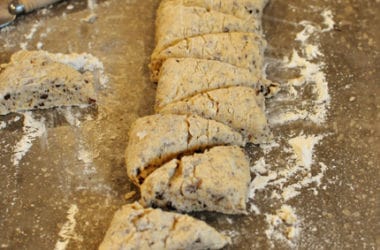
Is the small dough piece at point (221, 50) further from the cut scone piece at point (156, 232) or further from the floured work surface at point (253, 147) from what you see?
the cut scone piece at point (156, 232)

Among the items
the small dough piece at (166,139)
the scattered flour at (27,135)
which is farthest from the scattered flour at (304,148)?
the scattered flour at (27,135)

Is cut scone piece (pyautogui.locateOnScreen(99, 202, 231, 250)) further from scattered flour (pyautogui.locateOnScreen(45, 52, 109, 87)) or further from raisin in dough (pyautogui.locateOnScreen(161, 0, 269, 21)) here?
raisin in dough (pyautogui.locateOnScreen(161, 0, 269, 21))

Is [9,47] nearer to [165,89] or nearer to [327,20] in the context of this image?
[165,89]

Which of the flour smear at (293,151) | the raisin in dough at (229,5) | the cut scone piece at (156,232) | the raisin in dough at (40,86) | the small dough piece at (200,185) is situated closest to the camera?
the cut scone piece at (156,232)

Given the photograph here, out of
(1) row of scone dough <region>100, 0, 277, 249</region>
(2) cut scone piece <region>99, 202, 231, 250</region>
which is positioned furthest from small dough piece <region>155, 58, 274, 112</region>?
(2) cut scone piece <region>99, 202, 231, 250</region>

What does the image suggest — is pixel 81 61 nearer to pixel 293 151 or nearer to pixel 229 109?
pixel 229 109

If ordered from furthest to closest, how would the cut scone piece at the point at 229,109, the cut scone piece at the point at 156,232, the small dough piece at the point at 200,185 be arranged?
the cut scone piece at the point at 229,109 < the small dough piece at the point at 200,185 < the cut scone piece at the point at 156,232
